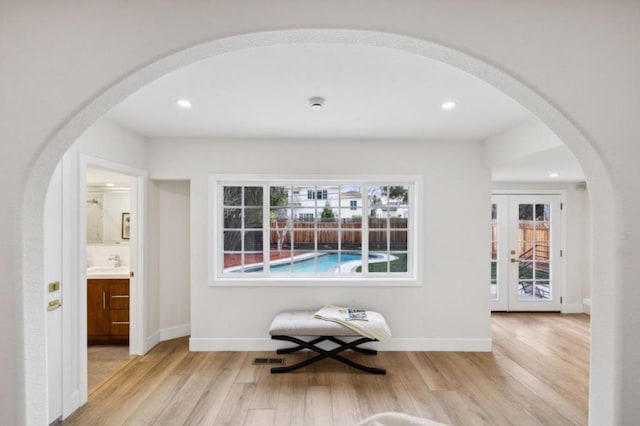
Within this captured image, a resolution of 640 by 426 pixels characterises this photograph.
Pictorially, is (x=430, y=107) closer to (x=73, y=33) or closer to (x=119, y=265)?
(x=73, y=33)

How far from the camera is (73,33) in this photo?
1071 mm

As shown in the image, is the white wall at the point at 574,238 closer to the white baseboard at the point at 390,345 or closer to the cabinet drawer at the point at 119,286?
the white baseboard at the point at 390,345

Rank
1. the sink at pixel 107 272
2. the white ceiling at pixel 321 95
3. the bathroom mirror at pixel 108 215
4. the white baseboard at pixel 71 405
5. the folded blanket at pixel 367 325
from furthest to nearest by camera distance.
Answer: the bathroom mirror at pixel 108 215
the sink at pixel 107 272
the folded blanket at pixel 367 325
the white baseboard at pixel 71 405
the white ceiling at pixel 321 95

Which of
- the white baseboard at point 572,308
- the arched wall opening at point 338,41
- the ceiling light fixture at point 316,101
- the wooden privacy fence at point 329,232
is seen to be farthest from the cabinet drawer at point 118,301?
the white baseboard at point 572,308

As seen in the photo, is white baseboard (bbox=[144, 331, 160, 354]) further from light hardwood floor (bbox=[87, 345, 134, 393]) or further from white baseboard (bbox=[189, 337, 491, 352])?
white baseboard (bbox=[189, 337, 491, 352])

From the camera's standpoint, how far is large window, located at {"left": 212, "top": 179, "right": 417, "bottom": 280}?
3.65 metres

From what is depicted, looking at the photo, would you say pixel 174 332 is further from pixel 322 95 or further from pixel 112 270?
pixel 322 95

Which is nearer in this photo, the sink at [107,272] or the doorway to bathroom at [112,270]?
the doorway to bathroom at [112,270]

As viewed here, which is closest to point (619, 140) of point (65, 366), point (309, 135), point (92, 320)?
point (309, 135)

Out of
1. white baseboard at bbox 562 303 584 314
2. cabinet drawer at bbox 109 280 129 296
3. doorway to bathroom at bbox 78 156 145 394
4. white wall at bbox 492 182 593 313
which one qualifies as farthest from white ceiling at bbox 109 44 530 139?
white baseboard at bbox 562 303 584 314

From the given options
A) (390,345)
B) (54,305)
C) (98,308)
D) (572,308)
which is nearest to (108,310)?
(98,308)

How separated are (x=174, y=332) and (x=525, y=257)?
547 centimetres

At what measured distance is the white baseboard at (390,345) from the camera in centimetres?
343

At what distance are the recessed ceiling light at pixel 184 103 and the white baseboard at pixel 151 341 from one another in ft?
8.67
